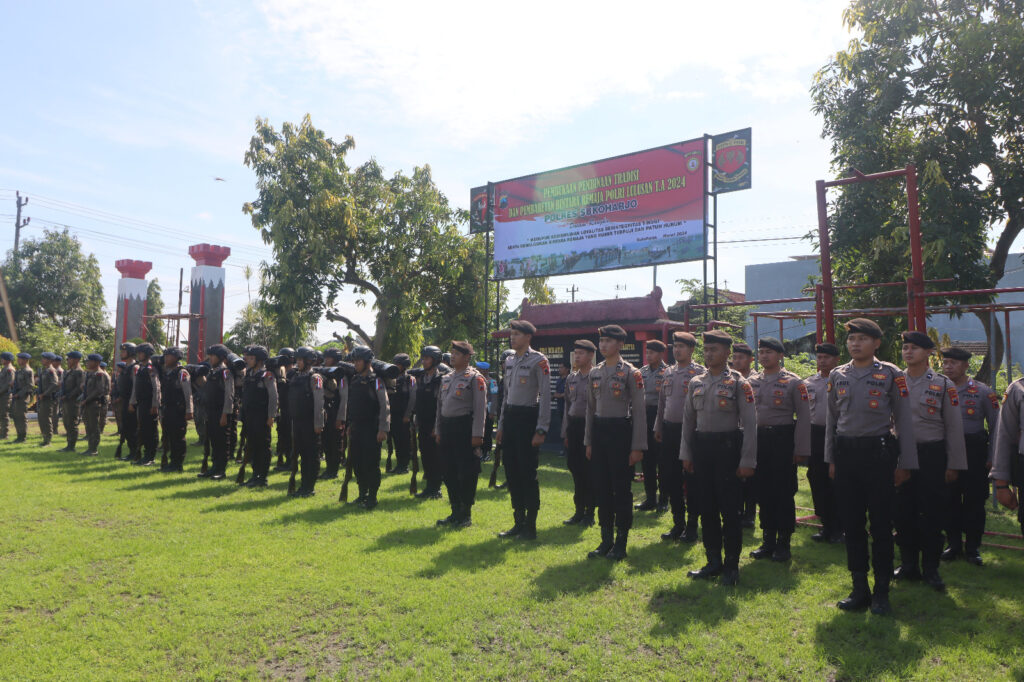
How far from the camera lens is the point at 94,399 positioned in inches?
508

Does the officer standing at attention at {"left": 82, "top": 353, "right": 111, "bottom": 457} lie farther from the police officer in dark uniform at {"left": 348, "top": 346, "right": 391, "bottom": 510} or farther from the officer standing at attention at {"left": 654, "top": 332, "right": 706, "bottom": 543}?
the officer standing at attention at {"left": 654, "top": 332, "right": 706, "bottom": 543}

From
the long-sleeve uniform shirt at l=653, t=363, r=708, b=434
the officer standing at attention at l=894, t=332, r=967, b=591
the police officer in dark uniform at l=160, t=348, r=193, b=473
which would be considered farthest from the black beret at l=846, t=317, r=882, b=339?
the police officer in dark uniform at l=160, t=348, r=193, b=473

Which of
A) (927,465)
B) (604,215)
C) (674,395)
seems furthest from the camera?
(604,215)

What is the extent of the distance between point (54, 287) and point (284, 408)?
33.4 metres

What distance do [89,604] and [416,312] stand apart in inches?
661

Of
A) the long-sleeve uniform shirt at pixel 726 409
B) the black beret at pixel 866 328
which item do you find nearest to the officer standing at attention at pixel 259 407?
the long-sleeve uniform shirt at pixel 726 409

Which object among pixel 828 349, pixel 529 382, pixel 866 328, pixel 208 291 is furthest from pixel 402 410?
pixel 208 291

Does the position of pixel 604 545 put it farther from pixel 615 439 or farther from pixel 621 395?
pixel 621 395

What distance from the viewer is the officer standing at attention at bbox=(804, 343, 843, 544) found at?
263 inches

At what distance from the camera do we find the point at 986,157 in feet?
31.1

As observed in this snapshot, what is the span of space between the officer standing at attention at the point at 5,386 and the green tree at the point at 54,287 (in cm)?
2284

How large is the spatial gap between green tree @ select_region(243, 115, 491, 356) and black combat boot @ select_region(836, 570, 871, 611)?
1714 cm

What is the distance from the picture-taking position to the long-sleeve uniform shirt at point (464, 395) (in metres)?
7.25

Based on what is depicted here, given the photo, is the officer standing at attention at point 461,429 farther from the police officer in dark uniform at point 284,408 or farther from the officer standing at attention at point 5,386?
the officer standing at attention at point 5,386
